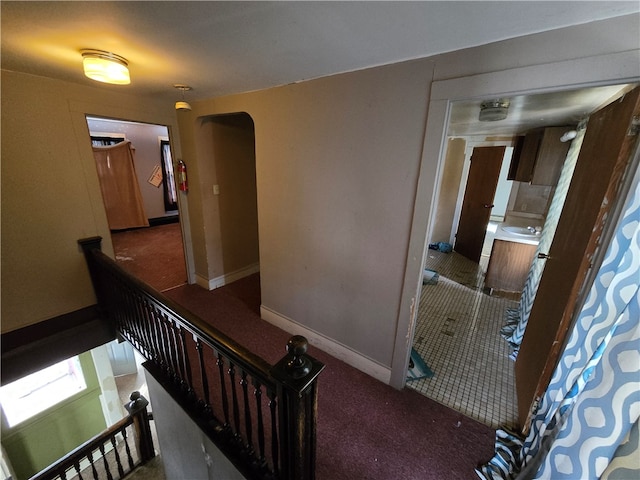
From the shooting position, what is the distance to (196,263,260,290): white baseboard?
3.25 m

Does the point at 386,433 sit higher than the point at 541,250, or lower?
lower

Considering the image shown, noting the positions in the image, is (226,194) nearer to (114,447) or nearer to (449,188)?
(114,447)

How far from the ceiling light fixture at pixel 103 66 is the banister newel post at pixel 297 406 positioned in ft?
5.79

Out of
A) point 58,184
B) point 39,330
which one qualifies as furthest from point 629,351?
point 39,330

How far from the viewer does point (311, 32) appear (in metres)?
1.14

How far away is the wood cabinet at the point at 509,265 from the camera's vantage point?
118 inches

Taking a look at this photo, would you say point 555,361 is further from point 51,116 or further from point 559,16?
point 51,116

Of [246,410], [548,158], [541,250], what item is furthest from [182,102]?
[548,158]

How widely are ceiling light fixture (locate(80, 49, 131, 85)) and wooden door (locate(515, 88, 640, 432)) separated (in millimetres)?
2491

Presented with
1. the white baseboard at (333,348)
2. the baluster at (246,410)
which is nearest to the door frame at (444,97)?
the white baseboard at (333,348)

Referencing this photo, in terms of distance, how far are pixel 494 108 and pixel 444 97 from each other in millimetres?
1154

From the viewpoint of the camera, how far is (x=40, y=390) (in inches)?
129

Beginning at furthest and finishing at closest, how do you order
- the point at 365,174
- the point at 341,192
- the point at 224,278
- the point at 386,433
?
the point at 224,278, the point at 341,192, the point at 365,174, the point at 386,433

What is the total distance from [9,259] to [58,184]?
674mm
